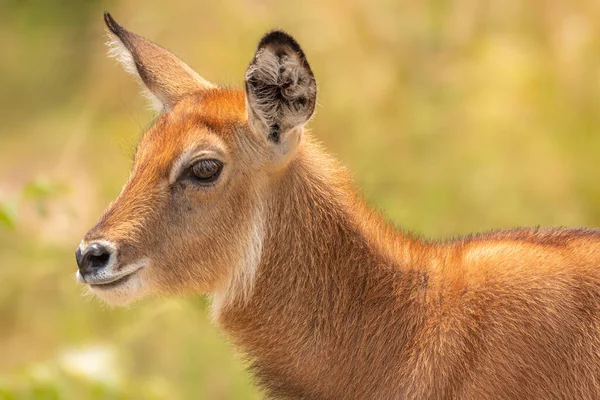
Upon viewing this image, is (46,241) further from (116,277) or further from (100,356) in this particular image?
(116,277)

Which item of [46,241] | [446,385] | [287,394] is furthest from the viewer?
[46,241]

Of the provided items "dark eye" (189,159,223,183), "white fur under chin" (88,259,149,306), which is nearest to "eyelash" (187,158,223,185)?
"dark eye" (189,159,223,183)

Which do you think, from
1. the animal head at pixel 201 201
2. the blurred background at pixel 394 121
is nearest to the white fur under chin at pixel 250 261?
the animal head at pixel 201 201

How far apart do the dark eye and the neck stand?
0.97 feet

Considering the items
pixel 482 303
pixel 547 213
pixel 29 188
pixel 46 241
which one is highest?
pixel 46 241

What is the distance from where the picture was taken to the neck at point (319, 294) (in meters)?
5.29

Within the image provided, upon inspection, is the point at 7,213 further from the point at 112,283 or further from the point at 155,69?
the point at 155,69

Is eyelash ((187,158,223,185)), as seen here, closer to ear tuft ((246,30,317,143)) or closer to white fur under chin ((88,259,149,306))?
ear tuft ((246,30,317,143))

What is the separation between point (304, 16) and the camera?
1288cm

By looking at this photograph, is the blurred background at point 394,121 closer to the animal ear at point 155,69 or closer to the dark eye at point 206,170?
the animal ear at point 155,69

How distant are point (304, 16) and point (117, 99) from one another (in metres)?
2.44

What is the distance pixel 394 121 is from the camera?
12.3 meters

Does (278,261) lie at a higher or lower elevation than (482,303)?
higher

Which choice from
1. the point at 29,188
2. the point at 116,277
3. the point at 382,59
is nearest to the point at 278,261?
the point at 116,277
